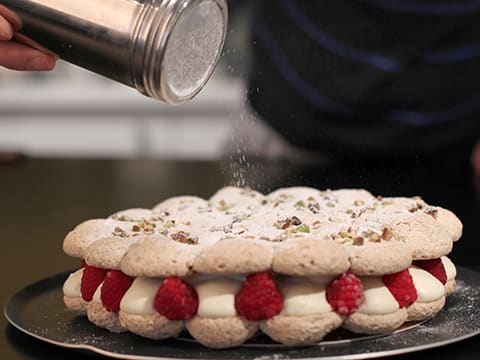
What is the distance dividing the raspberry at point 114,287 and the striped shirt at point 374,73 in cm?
115

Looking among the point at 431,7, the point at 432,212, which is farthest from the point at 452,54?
the point at 432,212

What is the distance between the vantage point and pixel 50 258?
168 cm

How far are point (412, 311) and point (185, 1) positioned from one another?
0.48m

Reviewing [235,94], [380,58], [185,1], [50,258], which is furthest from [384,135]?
[235,94]

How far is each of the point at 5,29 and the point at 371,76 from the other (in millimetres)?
1199

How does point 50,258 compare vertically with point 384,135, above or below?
below

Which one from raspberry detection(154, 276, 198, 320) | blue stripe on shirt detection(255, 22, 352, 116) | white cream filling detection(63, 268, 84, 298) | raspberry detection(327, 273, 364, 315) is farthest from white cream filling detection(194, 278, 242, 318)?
blue stripe on shirt detection(255, 22, 352, 116)

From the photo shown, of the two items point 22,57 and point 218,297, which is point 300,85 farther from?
point 218,297

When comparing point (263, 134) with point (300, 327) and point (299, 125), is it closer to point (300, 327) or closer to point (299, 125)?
point (299, 125)

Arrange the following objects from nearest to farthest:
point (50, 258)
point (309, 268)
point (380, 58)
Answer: point (309, 268) → point (50, 258) → point (380, 58)

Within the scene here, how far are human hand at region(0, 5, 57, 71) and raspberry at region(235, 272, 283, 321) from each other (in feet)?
1.45

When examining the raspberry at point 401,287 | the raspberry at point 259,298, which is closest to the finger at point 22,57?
the raspberry at point 259,298

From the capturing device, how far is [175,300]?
3.61 ft

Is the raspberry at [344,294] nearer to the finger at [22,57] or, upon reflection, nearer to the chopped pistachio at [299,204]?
the chopped pistachio at [299,204]
